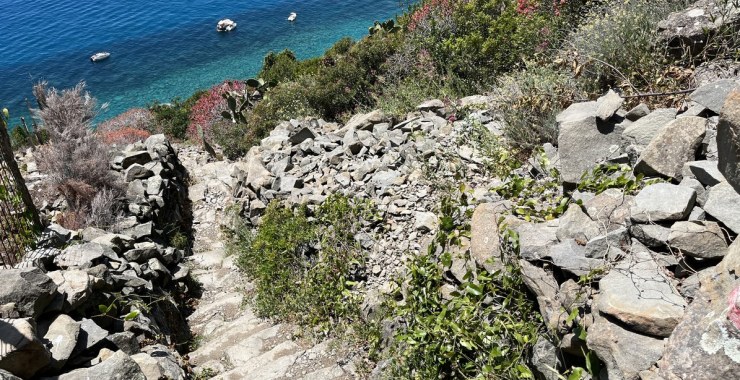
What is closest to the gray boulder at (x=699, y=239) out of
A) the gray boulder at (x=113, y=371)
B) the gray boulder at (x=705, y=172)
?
the gray boulder at (x=705, y=172)

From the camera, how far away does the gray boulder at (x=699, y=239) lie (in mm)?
3781

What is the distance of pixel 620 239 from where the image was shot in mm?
4340

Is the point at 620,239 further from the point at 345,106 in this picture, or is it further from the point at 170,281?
the point at 345,106

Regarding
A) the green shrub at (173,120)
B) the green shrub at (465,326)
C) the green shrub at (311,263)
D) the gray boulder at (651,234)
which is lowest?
the green shrub at (173,120)

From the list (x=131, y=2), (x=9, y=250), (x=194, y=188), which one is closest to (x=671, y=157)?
(x=9, y=250)

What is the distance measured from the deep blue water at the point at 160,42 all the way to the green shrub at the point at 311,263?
25.9m

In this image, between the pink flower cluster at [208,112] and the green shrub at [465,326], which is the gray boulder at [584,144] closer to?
the green shrub at [465,326]

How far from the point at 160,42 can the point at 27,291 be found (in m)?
40.1

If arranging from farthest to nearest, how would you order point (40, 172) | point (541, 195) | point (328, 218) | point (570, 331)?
point (40, 172)
point (328, 218)
point (541, 195)
point (570, 331)

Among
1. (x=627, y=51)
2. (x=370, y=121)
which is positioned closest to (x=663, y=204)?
(x=627, y=51)

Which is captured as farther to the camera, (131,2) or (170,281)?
(131,2)

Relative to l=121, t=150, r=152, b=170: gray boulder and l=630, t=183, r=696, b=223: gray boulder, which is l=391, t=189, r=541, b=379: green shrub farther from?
l=121, t=150, r=152, b=170: gray boulder

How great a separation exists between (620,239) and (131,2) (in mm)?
60846

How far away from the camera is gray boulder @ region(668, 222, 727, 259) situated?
3781mm
